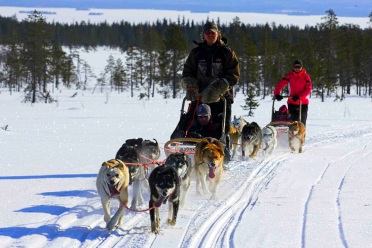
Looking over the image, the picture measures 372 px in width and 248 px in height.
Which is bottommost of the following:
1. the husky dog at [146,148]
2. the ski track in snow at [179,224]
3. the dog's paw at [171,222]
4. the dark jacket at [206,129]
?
the ski track in snow at [179,224]

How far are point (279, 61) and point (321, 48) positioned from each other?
4.64 m

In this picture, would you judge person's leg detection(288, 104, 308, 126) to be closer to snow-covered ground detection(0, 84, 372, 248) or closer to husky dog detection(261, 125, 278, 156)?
snow-covered ground detection(0, 84, 372, 248)

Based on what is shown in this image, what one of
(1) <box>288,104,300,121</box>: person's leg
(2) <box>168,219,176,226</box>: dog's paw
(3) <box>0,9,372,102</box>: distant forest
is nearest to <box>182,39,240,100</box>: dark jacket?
(2) <box>168,219,176,226</box>: dog's paw

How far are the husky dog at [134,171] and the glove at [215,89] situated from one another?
1.43 meters

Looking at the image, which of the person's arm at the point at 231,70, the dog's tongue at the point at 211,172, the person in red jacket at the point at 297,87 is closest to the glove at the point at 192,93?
the person's arm at the point at 231,70

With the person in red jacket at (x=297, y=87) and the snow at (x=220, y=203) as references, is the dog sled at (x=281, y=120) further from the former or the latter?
the snow at (x=220, y=203)

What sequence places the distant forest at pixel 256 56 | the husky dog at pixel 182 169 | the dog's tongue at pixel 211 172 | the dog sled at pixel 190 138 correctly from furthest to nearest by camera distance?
the distant forest at pixel 256 56 → the dog sled at pixel 190 138 → the dog's tongue at pixel 211 172 → the husky dog at pixel 182 169

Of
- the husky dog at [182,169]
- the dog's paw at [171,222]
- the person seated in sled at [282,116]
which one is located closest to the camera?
the dog's paw at [171,222]

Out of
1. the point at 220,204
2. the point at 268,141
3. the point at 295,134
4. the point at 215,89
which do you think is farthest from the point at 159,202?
the point at 295,134

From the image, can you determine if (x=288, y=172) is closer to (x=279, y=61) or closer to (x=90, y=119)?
(x=90, y=119)

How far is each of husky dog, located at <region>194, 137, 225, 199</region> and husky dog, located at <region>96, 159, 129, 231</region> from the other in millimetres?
1382

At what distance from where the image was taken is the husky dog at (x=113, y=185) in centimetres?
423

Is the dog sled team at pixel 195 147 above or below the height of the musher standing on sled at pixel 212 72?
below

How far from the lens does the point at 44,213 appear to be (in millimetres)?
4875
